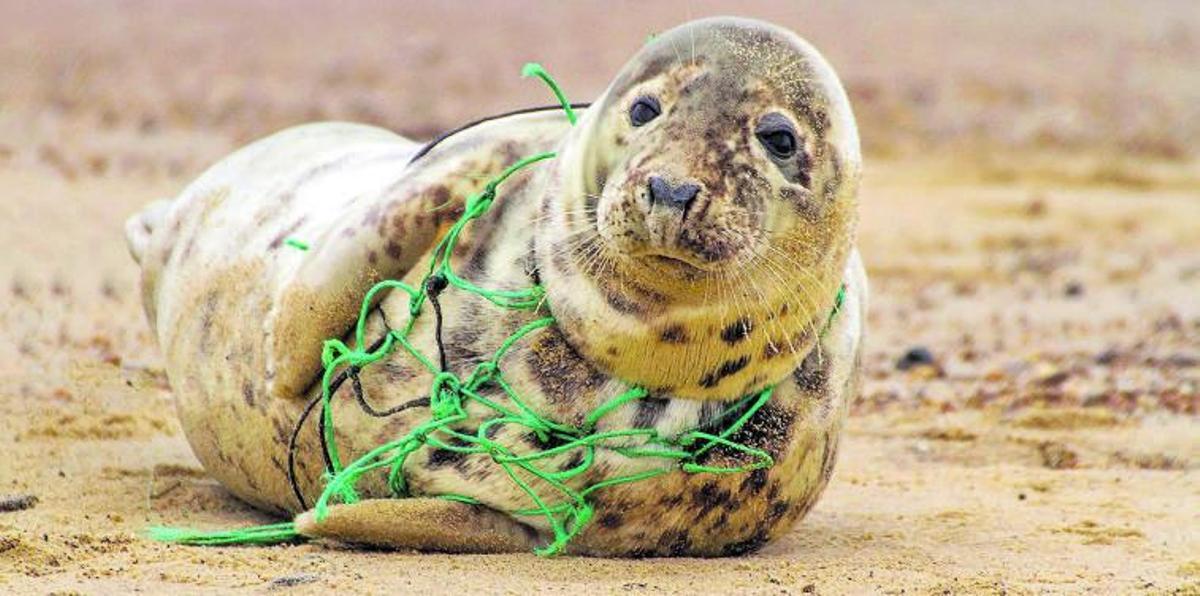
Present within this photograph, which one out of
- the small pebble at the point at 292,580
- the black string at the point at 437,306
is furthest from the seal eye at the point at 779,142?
the small pebble at the point at 292,580

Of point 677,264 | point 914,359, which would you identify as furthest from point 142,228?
point 914,359

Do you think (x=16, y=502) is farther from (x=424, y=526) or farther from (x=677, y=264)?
(x=677, y=264)

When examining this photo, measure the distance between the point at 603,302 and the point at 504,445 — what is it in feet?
1.16

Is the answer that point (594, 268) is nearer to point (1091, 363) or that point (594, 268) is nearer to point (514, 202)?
point (514, 202)

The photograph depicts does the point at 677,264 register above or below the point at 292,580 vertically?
above

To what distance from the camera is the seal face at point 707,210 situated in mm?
3348

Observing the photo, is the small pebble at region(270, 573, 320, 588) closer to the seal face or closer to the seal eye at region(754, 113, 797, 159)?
the seal face

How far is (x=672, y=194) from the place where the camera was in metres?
3.28

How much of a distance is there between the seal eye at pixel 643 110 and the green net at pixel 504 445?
0.42 m

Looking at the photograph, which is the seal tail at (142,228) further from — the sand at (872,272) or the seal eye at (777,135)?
the seal eye at (777,135)

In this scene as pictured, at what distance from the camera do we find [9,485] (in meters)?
4.55

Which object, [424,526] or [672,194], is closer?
[672,194]

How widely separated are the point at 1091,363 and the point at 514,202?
361 cm

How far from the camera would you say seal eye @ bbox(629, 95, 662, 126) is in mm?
3512
